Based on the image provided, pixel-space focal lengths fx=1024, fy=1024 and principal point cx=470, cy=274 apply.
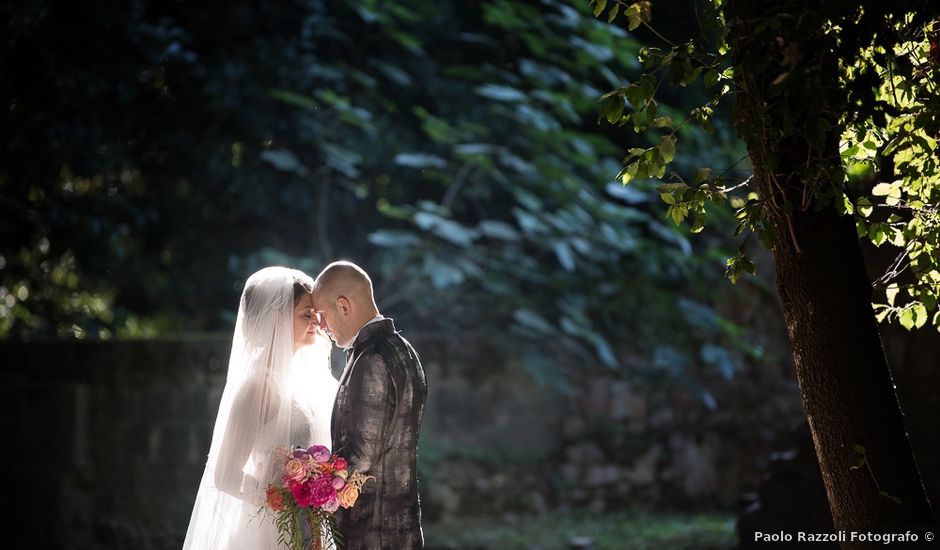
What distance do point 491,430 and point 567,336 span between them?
44.5 inches

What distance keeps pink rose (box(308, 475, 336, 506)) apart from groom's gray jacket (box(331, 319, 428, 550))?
4.6 inches

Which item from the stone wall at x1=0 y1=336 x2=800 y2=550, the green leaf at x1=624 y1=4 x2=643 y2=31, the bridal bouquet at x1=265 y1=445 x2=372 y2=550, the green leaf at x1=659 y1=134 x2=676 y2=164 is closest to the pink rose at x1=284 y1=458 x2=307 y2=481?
the bridal bouquet at x1=265 y1=445 x2=372 y2=550

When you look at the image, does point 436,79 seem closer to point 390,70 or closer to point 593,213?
point 390,70

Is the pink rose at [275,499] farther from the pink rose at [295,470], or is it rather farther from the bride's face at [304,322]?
the bride's face at [304,322]

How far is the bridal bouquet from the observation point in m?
3.53

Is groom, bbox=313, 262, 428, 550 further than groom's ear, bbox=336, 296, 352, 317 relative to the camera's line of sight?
No

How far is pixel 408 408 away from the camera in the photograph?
372cm

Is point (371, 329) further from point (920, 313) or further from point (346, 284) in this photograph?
point (920, 313)

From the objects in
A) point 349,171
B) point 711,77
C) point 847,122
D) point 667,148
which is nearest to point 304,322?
point 667,148

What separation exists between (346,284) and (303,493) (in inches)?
31.9

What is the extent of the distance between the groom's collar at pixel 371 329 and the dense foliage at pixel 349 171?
440cm

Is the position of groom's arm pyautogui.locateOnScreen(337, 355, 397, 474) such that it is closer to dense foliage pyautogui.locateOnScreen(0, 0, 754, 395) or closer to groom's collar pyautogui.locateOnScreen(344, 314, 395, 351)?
groom's collar pyautogui.locateOnScreen(344, 314, 395, 351)

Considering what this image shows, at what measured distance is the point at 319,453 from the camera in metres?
3.60

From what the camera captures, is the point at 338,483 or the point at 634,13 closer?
the point at 634,13
